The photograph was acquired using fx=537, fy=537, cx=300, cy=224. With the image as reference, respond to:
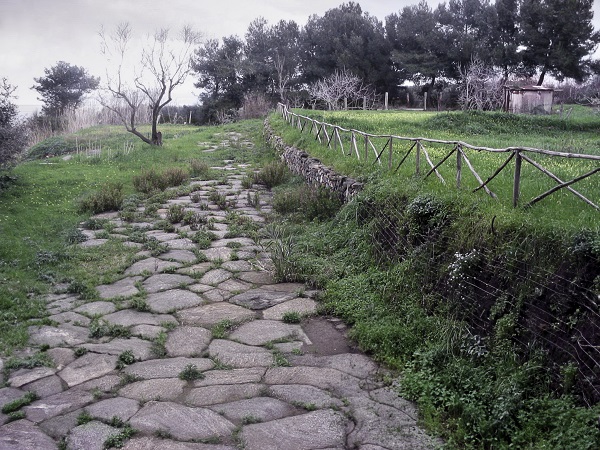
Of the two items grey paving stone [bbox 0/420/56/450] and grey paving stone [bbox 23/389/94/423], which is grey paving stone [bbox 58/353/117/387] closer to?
grey paving stone [bbox 23/389/94/423]

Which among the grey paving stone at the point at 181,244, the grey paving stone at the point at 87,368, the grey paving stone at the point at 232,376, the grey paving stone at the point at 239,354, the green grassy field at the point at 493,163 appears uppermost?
the green grassy field at the point at 493,163

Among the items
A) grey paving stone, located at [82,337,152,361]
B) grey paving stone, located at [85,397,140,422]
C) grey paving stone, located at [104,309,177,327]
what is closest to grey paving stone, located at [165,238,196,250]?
grey paving stone, located at [104,309,177,327]

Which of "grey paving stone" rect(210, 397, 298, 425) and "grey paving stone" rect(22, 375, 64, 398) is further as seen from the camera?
"grey paving stone" rect(22, 375, 64, 398)

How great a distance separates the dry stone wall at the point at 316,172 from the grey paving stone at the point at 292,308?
261 centimetres

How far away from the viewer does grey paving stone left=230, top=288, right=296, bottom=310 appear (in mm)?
6020

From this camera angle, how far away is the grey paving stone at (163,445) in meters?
3.40

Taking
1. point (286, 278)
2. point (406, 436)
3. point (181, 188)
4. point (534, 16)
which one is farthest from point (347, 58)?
point (406, 436)

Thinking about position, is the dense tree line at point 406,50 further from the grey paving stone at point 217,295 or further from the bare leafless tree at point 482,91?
the grey paving stone at point 217,295

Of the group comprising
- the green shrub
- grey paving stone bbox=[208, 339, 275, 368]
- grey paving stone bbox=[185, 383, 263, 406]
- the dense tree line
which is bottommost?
grey paving stone bbox=[208, 339, 275, 368]

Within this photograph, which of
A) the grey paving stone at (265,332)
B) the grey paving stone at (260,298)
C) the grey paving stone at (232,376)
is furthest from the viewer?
the grey paving stone at (260,298)

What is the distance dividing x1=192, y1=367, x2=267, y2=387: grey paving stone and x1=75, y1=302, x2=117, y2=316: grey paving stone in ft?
5.98

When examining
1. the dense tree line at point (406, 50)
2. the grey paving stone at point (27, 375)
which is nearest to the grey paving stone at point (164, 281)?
the grey paving stone at point (27, 375)

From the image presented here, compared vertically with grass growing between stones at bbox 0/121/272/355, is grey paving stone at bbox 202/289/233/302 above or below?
below

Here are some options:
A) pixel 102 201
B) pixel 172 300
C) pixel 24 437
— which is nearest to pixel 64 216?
pixel 102 201
